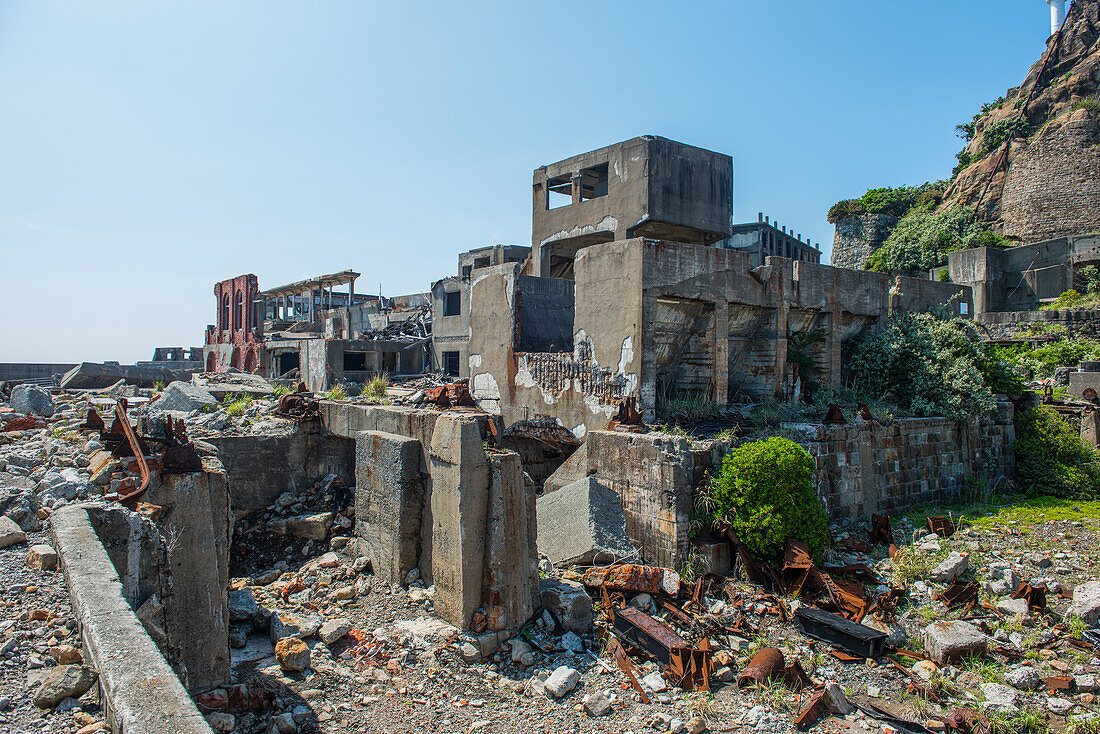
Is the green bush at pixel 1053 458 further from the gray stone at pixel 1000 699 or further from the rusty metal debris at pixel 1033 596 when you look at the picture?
the gray stone at pixel 1000 699

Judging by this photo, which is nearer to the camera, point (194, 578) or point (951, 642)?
point (194, 578)

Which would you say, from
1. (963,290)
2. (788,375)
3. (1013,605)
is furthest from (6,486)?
(963,290)

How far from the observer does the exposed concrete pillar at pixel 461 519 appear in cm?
636

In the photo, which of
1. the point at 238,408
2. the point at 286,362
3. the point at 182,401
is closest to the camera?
the point at 238,408

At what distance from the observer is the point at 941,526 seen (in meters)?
9.87

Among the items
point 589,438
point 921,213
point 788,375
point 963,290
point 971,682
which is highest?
point 921,213

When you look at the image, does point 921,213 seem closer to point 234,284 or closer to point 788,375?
point 788,375

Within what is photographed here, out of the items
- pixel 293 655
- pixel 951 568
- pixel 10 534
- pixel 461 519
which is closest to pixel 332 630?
pixel 293 655

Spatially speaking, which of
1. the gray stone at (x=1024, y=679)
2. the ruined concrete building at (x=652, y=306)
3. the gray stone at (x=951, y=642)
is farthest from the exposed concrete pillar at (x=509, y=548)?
the gray stone at (x=1024, y=679)

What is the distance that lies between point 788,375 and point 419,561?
24.8 ft

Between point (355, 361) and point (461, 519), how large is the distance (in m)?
16.9

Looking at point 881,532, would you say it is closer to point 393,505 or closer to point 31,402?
point 393,505

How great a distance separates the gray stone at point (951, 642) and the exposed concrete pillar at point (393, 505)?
18.3 ft

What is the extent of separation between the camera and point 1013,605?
7.28 m
